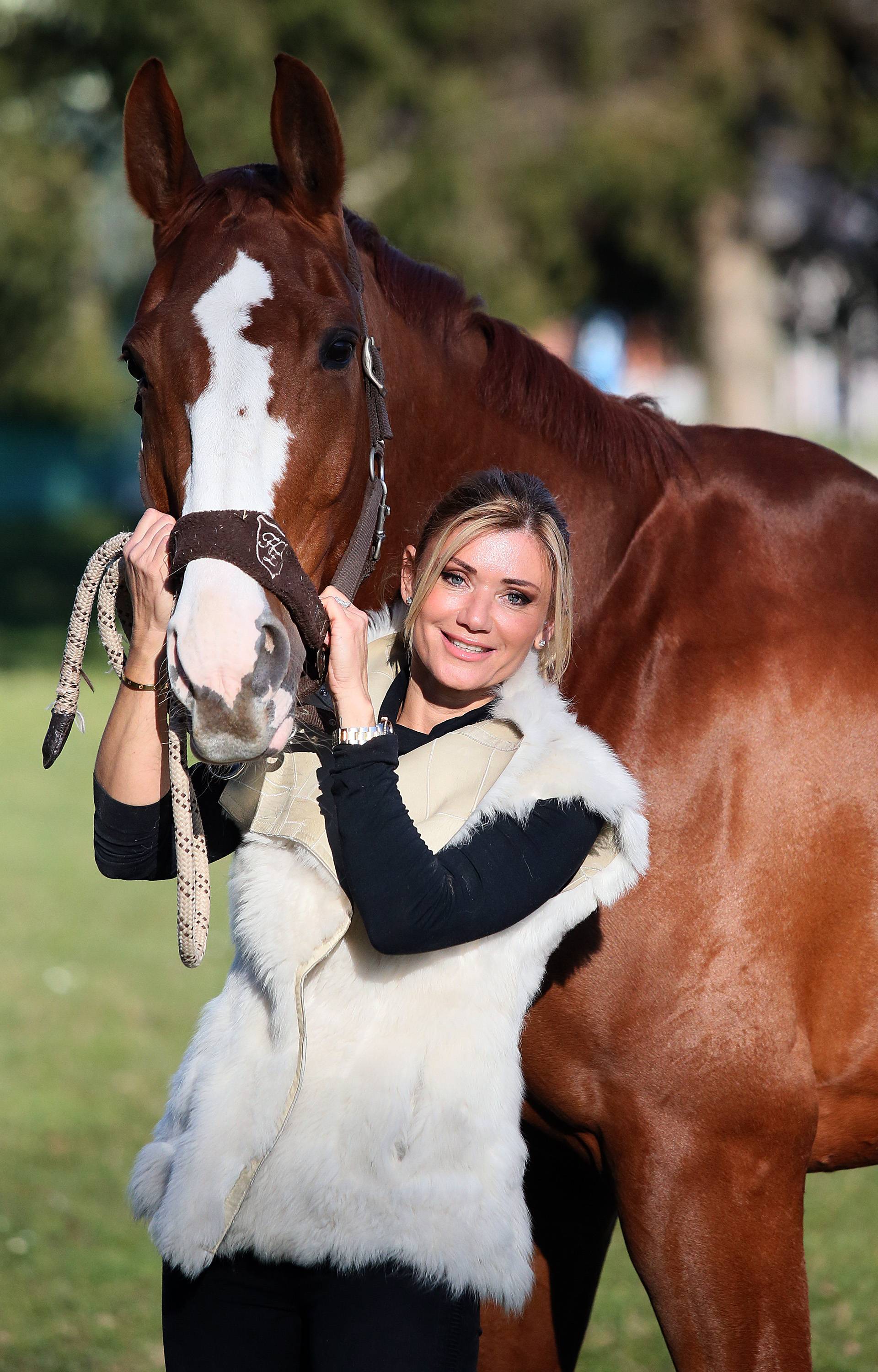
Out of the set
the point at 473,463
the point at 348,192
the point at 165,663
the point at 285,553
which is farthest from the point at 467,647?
the point at 348,192

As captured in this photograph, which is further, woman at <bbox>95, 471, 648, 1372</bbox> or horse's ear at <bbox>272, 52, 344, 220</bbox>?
horse's ear at <bbox>272, 52, 344, 220</bbox>

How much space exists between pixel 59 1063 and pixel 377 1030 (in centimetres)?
378

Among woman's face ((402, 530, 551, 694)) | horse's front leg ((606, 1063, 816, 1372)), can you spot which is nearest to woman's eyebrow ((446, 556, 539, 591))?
woman's face ((402, 530, 551, 694))

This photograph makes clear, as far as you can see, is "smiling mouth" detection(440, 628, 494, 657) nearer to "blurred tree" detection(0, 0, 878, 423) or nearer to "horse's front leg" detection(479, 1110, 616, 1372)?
"horse's front leg" detection(479, 1110, 616, 1372)

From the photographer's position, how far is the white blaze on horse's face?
1632mm

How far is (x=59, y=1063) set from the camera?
16.9 ft

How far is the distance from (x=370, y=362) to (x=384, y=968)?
92cm

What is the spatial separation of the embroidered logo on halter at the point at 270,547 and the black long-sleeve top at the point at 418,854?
0.83 feet

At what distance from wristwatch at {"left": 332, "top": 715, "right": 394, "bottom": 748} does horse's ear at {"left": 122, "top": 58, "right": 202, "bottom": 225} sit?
93 centimetres

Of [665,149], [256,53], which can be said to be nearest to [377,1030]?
[256,53]

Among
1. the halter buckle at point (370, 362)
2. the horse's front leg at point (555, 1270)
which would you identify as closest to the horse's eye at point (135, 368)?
the halter buckle at point (370, 362)

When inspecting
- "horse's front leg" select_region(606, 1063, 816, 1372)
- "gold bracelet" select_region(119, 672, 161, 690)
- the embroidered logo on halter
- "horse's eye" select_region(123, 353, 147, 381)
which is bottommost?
"horse's front leg" select_region(606, 1063, 816, 1372)

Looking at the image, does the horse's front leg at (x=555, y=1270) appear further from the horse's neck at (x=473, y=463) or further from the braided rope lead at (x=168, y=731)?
the horse's neck at (x=473, y=463)

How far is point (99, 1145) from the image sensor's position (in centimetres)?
454
